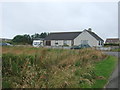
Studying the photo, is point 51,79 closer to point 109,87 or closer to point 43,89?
point 43,89

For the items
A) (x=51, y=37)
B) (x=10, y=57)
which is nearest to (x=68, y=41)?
(x=51, y=37)

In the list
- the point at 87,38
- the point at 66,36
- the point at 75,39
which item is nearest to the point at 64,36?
the point at 66,36

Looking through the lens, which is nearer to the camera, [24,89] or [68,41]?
[24,89]

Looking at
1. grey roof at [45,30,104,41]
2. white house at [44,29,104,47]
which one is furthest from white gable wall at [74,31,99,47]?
grey roof at [45,30,104,41]

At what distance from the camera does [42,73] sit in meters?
6.35

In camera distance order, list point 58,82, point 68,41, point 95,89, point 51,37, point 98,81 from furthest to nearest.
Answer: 1. point 51,37
2. point 68,41
3. point 98,81
4. point 95,89
5. point 58,82

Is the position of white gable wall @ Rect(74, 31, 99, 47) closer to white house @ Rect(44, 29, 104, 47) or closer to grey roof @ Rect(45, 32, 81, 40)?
white house @ Rect(44, 29, 104, 47)

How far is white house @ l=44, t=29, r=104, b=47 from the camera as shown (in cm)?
4678

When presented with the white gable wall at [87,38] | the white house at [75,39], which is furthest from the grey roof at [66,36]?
the white gable wall at [87,38]

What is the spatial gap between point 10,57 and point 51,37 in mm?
46663

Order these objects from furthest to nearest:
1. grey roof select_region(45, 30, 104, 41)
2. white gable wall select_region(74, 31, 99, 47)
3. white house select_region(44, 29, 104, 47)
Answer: grey roof select_region(45, 30, 104, 41) < white house select_region(44, 29, 104, 47) < white gable wall select_region(74, 31, 99, 47)

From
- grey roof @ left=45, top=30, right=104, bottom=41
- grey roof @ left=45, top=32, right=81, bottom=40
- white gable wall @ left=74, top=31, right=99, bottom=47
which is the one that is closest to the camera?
white gable wall @ left=74, top=31, right=99, bottom=47

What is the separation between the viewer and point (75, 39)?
48.5 meters

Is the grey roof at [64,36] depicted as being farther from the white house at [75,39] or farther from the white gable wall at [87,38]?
the white gable wall at [87,38]
